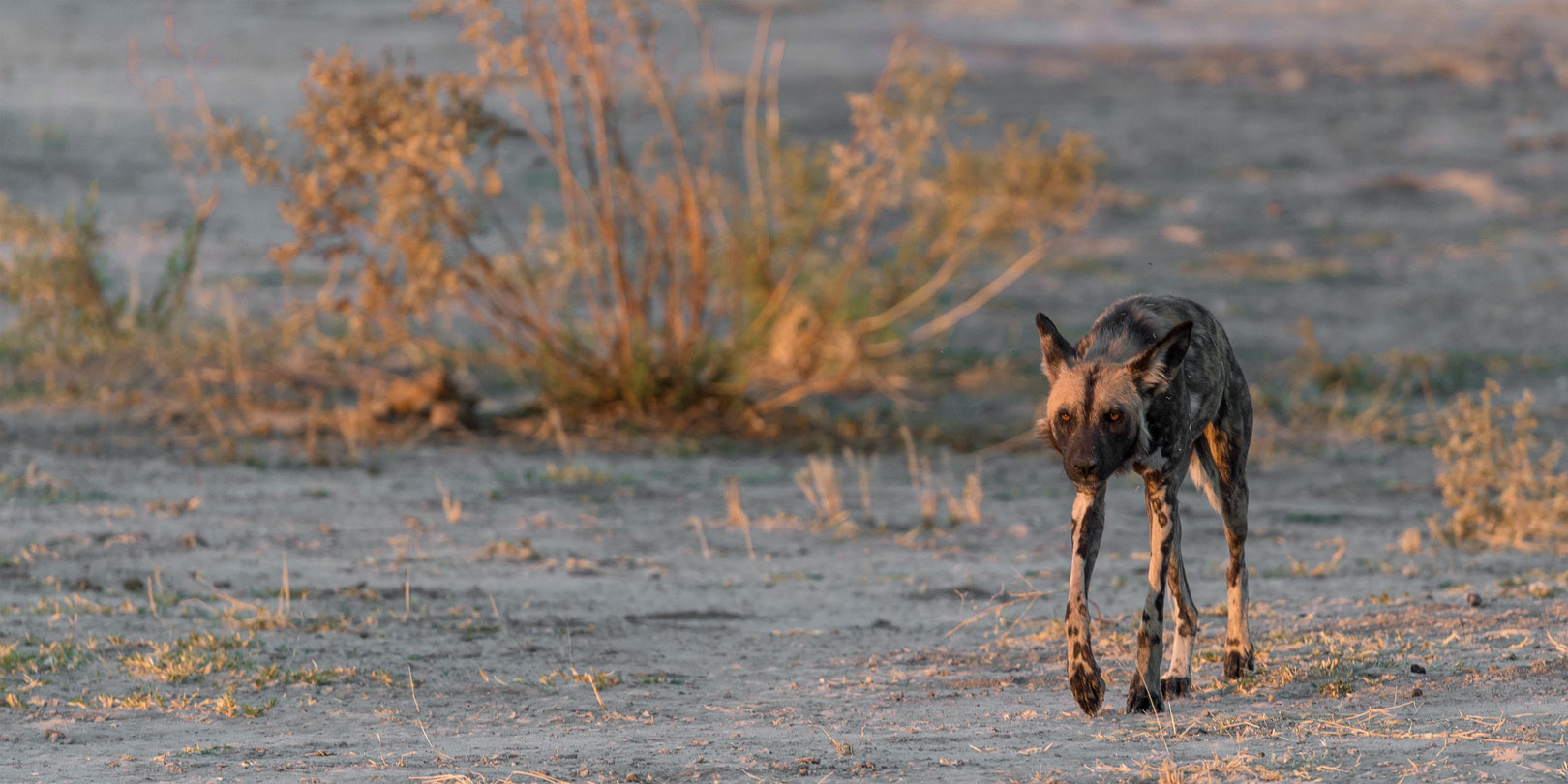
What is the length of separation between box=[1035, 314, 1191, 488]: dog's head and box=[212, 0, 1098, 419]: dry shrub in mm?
6450

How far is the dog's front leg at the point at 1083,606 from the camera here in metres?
5.12

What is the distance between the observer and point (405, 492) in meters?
10.0

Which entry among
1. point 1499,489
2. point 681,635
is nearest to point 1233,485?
point 681,635

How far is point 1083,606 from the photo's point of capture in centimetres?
517

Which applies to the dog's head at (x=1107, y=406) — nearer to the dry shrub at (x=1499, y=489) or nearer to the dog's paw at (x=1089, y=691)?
the dog's paw at (x=1089, y=691)

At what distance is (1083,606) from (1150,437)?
1.86ft

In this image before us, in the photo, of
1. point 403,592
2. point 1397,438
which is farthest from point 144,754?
point 1397,438

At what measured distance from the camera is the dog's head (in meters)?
4.96

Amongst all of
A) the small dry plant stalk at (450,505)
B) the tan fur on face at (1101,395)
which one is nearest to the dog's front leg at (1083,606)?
the tan fur on face at (1101,395)

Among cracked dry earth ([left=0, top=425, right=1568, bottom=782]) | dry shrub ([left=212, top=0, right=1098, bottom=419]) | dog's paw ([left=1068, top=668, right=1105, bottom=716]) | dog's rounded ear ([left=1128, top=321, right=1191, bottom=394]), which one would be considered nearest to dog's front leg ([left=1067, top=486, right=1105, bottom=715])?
dog's paw ([left=1068, top=668, right=1105, bottom=716])

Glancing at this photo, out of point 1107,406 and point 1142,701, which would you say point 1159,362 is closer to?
point 1107,406

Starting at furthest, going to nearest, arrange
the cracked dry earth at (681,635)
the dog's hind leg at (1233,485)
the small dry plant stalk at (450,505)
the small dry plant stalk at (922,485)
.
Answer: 1. the small dry plant stalk at (922,485)
2. the small dry plant stalk at (450,505)
3. the dog's hind leg at (1233,485)
4. the cracked dry earth at (681,635)

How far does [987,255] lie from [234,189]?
10249mm

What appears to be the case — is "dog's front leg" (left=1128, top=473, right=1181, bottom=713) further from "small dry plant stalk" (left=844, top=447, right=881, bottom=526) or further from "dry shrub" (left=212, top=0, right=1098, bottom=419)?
"dry shrub" (left=212, top=0, right=1098, bottom=419)
